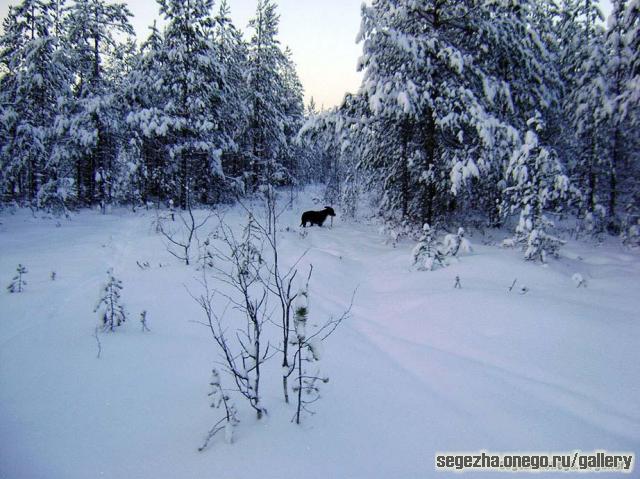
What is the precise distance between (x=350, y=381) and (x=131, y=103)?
19.5 m

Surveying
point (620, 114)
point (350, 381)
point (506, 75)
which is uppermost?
point (506, 75)

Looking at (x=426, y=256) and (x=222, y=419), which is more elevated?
(x=426, y=256)

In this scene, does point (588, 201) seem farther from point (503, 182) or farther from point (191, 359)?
point (191, 359)

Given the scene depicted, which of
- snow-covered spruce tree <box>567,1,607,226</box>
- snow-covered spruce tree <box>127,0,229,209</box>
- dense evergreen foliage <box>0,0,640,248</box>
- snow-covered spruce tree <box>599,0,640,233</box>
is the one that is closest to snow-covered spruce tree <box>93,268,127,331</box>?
dense evergreen foliage <box>0,0,640,248</box>

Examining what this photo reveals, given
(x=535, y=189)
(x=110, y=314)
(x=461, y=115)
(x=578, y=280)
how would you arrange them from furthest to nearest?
1. (x=461, y=115)
2. (x=535, y=189)
3. (x=578, y=280)
4. (x=110, y=314)

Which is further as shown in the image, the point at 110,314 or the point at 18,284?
the point at 18,284

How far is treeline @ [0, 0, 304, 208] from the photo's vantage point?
49.3 feet

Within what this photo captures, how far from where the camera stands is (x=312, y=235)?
1273 centimetres

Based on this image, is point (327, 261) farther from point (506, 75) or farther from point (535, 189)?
point (506, 75)

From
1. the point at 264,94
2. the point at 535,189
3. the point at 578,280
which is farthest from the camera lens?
the point at 264,94

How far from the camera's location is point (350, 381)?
133 inches

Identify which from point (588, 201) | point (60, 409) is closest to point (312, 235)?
point (60, 409)

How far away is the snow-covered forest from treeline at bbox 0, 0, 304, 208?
0.43 ft

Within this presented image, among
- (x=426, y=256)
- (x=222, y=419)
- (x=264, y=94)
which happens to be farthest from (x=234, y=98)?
(x=222, y=419)
